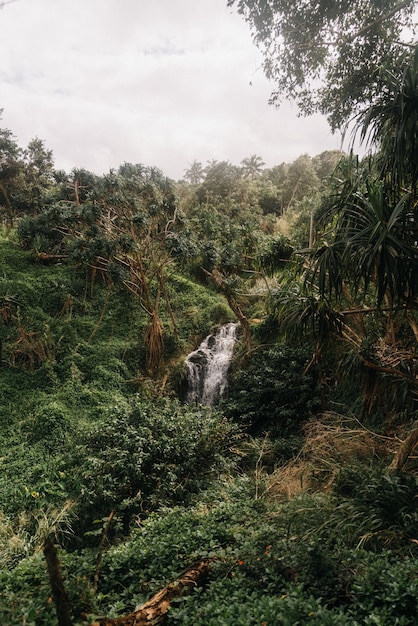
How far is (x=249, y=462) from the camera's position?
22.8ft

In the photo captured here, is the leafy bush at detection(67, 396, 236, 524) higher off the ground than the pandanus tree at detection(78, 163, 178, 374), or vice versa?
the pandanus tree at detection(78, 163, 178, 374)

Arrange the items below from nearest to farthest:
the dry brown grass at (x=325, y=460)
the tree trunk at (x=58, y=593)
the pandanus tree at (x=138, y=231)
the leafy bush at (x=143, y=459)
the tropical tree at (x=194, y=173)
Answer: the tree trunk at (x=58, y=593) < the dry brown grass at (x=325, y=460) < the leafy bush at (x=143, y=459) < the pandanus tree at (x=138, y=231) < the tropical tree at (x=194, y=173)

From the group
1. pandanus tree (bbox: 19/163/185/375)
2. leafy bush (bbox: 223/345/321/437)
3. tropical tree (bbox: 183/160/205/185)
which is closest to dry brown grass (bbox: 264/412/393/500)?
leafy bush (bbox: 223/345/321/437)

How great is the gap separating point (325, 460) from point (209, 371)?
5081mm

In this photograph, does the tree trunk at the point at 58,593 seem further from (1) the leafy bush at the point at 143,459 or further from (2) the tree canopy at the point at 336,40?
(2) the tree canopy at the point at 336,40

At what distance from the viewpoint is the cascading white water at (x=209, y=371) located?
9.84 meters

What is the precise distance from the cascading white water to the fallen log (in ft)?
20.9

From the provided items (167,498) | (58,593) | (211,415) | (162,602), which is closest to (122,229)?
(211,415)

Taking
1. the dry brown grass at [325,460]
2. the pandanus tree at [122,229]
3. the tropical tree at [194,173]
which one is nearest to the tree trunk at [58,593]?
the dry brown grass at [325,460]

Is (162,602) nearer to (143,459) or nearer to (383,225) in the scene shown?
(143,459)

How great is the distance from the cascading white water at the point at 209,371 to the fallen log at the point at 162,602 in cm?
638

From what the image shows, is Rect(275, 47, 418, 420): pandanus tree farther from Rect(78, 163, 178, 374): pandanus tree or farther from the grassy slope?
Rect(78, 163, 178, 374): pandanus tree

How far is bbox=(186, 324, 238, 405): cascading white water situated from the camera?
9836mm

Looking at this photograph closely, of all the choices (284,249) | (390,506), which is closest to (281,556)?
(390,506)
